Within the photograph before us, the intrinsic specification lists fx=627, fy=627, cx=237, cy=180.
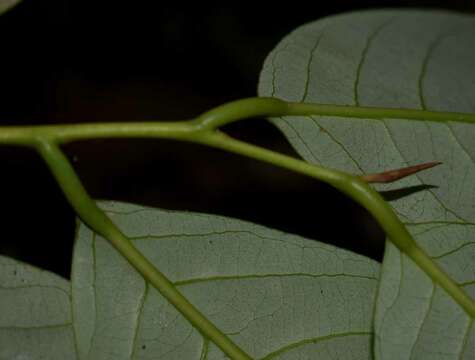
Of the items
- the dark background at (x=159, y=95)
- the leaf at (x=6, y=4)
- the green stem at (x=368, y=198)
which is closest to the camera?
the green stem at (x=368, y=198)

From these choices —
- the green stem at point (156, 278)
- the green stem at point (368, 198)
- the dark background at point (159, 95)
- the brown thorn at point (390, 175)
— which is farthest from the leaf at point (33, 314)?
the dark background at point (159, 95)

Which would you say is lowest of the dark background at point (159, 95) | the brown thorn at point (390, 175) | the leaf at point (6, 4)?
the brown thorn at point (390, 175)

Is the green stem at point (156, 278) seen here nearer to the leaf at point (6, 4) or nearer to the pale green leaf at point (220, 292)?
the pale green leaf at point (220, 292)

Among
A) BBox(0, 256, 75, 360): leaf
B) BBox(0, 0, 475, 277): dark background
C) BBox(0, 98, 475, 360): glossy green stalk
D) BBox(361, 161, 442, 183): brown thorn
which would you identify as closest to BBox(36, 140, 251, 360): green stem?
BBox(0, 98, 475, 360): glossy green stalk

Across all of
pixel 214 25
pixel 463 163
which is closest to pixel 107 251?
pixel 463 163

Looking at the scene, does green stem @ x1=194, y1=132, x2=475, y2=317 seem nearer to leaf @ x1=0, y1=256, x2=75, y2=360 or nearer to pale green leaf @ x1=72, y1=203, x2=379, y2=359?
pale green leaf @ x1=72, y1=203, x2=379, y2=359

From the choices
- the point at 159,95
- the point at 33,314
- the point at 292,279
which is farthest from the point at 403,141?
the point at 159,95
